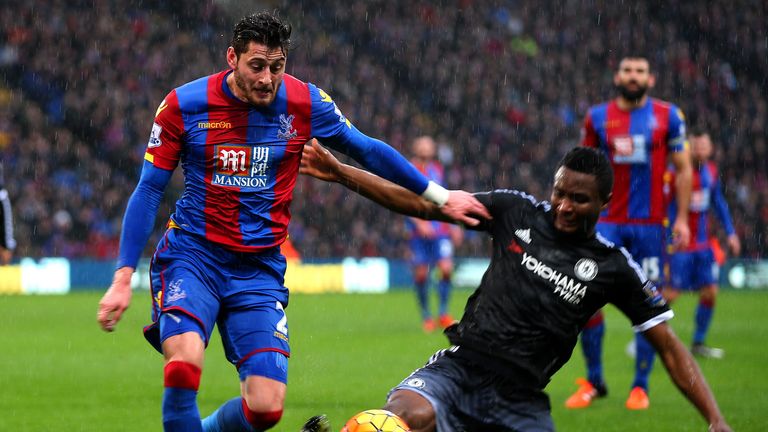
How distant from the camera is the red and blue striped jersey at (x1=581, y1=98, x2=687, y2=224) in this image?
8.23 m

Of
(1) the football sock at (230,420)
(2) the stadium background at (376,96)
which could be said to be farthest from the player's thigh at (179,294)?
(2) the stadium background at (376,96)

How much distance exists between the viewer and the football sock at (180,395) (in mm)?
4816

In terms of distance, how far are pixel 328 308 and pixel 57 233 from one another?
659 cm

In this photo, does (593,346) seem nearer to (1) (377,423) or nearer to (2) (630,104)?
(2) (630,104)

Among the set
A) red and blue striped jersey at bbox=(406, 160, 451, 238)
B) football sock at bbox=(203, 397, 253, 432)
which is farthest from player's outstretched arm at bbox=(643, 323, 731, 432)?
red and blue striped jersey at bbox=(406, 160, 451, 238)

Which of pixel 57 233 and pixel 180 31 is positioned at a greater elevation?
pixel 180 31

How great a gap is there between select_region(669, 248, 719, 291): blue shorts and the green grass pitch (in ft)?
2.24

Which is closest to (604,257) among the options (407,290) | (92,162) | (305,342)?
(305,342)

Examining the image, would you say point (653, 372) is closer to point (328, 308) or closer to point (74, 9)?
point (328, 308)

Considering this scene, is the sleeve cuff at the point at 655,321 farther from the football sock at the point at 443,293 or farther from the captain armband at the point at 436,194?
the football sock at the point at 443,293

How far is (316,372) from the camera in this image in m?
9.78

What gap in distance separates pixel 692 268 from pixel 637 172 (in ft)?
15.3

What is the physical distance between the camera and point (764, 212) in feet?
78.3

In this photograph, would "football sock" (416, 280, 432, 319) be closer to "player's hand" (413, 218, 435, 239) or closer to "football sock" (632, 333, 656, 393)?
"player's hand" (413, 218, 435, 239)
